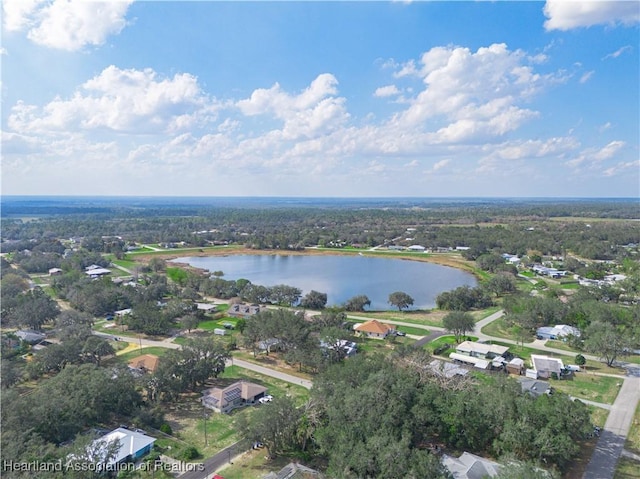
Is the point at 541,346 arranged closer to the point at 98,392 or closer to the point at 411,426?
the point at 411,426

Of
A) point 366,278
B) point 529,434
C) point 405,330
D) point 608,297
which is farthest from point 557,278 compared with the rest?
point 529,434

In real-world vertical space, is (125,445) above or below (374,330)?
above

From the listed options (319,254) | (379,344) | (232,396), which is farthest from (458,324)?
(319,254)

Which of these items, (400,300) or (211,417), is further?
(400,300)

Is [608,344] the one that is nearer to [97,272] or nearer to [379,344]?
[379,344]

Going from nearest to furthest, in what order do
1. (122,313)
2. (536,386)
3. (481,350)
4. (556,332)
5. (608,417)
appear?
(608,417), (536,386), (481,350), (556,332), (122,313)

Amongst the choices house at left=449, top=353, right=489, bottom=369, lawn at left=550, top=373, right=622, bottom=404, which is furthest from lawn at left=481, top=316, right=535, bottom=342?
house at left=449, top=353, right=489, bottom=369

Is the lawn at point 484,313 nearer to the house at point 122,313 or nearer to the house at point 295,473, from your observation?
the house at point 295,473
